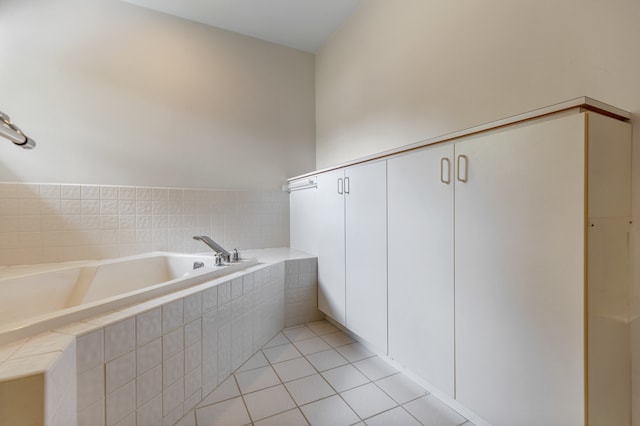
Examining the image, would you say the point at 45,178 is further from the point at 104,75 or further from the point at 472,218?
the point at 472,218

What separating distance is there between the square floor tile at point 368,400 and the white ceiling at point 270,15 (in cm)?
274

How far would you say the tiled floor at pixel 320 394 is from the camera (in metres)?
1.20

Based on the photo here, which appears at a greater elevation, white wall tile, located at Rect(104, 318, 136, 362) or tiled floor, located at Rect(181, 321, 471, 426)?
white wall tile, located at Rect(104, 318, 136, 362)

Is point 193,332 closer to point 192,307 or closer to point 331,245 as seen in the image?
point 192,307

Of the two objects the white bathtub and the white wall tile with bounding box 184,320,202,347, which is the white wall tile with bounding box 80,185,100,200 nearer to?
the white bathtub

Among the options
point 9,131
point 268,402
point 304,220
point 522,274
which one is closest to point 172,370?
point 268,402

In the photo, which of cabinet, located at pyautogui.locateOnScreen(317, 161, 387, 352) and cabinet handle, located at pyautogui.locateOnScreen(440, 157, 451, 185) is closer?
cabinet handle, located at pyautogui.locateOnScreen(440, 157, 451, 185)

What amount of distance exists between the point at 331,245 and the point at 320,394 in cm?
92

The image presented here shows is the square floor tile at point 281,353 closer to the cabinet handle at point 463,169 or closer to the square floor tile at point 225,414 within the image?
the square floor tile at point 225,414

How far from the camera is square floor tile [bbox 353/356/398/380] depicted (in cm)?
152

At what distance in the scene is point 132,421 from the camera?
0.99 m

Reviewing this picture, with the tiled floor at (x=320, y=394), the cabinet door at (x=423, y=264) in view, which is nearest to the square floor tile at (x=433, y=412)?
the tiled floor at (x=320, y=394)

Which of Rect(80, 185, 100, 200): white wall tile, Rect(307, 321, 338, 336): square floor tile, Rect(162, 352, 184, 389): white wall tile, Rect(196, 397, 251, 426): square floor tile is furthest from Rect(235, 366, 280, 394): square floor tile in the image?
Rect(80, 185, 100, 200): white wall tile

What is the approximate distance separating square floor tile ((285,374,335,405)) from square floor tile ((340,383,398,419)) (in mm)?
95
